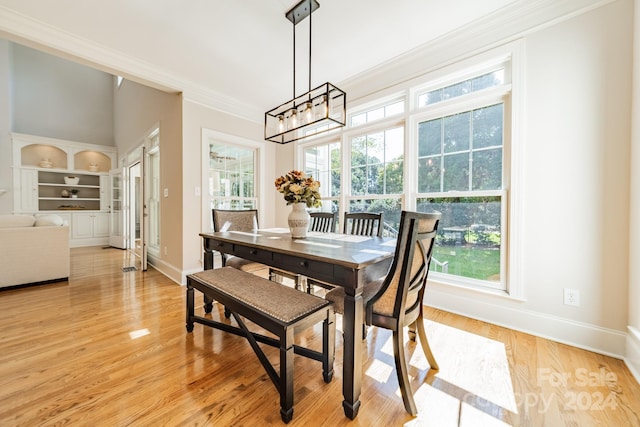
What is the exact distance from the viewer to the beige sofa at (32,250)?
113 inches

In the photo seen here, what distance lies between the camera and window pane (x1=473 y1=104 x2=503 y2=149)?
2.22 meters

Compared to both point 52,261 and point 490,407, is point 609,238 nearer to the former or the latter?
point 490,407

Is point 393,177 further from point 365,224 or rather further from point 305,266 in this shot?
point 305,266

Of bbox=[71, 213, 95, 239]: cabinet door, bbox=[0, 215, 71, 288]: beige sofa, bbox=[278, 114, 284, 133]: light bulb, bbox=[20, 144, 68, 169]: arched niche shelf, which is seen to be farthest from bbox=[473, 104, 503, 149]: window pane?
bbox=[20, 144, 68, 169]: arched niche shelf

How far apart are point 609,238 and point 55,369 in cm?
380

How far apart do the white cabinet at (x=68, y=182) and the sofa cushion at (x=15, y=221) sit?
3566 millimetres

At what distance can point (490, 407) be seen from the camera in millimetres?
1239

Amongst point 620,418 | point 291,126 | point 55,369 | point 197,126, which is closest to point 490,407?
point 620,418

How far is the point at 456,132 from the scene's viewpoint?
244 cm

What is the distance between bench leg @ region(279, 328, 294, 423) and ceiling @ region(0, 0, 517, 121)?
2465mm

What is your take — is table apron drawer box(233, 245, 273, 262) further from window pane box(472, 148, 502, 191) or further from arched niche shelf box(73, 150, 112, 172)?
arched niche shelf box(73, 150, 112, 172)

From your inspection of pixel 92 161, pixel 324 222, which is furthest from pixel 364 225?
pixel 92 161

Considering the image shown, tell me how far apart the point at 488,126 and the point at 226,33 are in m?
2.67

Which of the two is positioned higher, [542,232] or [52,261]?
[542,232]
